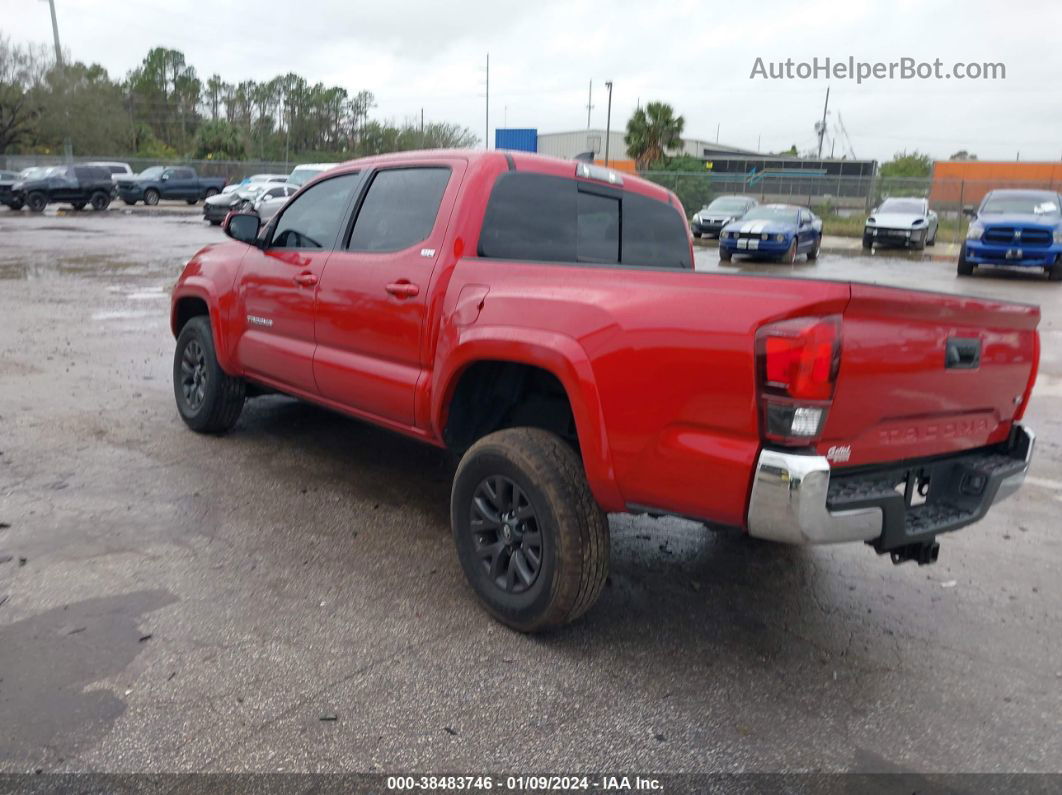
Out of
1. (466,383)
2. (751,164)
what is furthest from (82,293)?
(751,164)

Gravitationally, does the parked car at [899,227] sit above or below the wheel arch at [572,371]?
below

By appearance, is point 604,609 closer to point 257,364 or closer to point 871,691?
point 871,691

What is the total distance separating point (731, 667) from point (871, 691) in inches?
19.7

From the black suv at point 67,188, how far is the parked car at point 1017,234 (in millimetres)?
29912

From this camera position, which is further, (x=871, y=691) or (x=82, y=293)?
(x=82, y=293)

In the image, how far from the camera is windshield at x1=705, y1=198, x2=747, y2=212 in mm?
26781

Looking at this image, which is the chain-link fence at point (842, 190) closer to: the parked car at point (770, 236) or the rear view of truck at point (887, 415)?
the parked car at point (770, 236)

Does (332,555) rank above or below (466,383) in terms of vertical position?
below

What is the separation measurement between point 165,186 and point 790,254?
97.3 ft

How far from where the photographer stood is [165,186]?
38281mm

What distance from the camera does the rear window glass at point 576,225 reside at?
3.99 meters

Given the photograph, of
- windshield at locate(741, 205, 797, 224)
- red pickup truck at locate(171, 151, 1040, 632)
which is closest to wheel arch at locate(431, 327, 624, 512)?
red pickup truck at locate(171, 151, 1040, 632)

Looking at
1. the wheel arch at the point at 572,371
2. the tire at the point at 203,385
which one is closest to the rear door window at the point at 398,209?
the wheel arch at the point at 572,371

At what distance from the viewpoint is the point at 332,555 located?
13.4 ft
